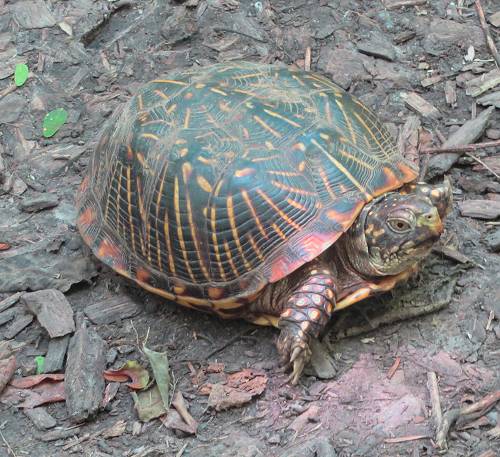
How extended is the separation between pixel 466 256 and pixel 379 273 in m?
0.72

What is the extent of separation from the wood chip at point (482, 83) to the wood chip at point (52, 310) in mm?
3372

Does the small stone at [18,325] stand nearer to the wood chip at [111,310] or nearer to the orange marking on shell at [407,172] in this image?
the wood chip at [111,310]

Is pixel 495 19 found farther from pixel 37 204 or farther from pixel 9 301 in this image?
pixel 9 301

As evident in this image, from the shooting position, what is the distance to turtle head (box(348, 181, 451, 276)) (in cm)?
370

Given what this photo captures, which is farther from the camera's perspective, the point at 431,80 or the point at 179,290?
the point at 431,80

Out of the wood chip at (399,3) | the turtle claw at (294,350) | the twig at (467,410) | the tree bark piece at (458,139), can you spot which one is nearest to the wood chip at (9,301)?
the turtle claw at (294,350)

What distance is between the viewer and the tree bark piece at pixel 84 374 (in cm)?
386

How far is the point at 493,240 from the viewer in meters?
4.38

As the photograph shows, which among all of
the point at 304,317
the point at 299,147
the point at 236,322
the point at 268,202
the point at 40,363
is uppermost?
the point at 299,147

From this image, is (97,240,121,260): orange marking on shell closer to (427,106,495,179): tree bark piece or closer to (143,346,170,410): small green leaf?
(143,346,170,410): small green leaf

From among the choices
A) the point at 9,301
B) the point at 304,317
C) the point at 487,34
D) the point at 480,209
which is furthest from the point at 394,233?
the point at 487,34

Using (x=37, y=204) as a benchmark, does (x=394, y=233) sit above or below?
above

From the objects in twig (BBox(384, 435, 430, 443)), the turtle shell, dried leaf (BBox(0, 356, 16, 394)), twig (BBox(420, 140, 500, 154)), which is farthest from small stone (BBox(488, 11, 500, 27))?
dried leaf (BBox(0, 356, 16, 394))

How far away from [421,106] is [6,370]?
137 inches
